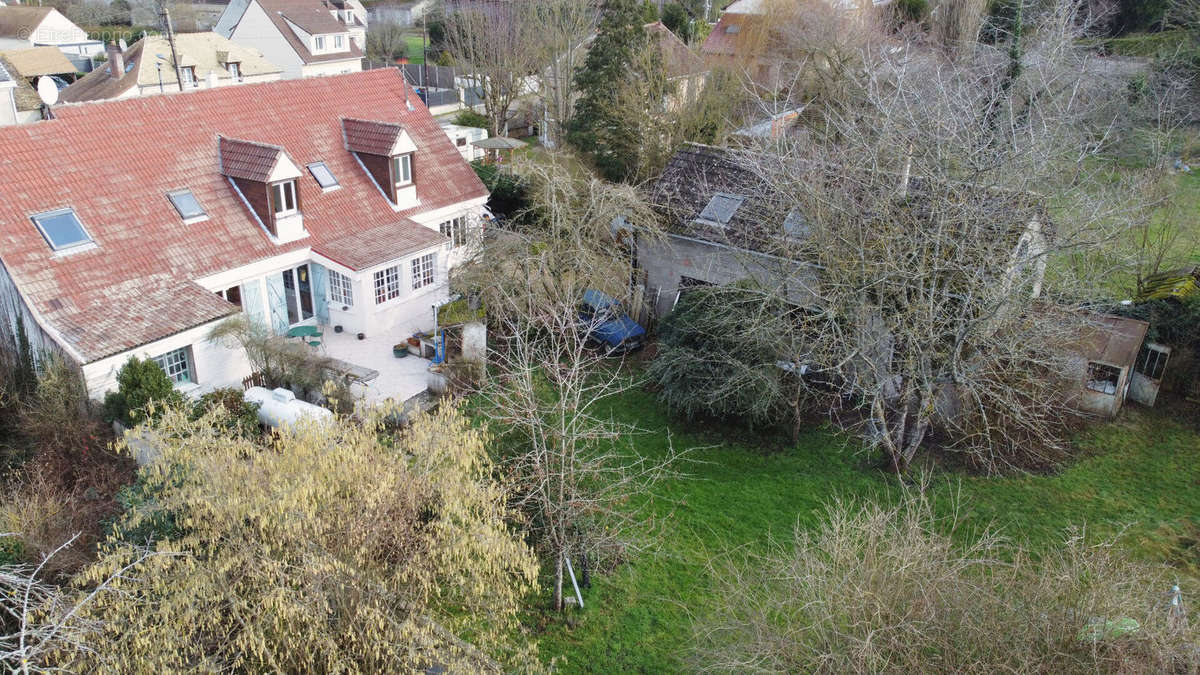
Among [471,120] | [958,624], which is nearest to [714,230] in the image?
A: [958,624]

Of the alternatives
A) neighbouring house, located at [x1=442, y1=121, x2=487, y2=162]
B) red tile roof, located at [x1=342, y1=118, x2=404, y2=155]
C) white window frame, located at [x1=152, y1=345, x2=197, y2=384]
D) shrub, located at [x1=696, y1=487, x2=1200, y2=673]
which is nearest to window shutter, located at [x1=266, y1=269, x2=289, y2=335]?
white window frame, located at [x1=152, y1=345, x2=197, y2=384]

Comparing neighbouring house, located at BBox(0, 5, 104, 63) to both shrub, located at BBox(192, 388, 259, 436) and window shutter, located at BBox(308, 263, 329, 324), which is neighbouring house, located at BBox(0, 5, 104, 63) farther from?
shrub, located at BBox(192, 388, 259, 436)

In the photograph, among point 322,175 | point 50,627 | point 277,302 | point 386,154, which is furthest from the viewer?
point 386,154

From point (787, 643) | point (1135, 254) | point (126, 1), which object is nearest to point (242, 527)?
point (787, 643)

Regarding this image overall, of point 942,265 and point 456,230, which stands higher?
point 942,265

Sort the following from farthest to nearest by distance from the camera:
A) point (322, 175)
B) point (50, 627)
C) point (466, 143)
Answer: point (466, 143) < point (322, 175) < point (50, 627)

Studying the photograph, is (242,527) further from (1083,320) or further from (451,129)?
(451,129)

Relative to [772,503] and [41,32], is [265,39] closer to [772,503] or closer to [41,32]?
[41,32]
